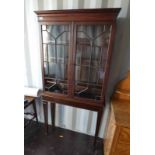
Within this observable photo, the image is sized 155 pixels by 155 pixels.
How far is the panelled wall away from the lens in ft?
5.12

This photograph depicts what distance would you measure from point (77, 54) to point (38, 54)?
794mm

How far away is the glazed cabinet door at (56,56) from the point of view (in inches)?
63.1

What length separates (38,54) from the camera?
203cm

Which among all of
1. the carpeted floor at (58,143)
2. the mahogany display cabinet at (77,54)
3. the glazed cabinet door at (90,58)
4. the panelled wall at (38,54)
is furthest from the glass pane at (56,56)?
the carpeted floor at (58,143)

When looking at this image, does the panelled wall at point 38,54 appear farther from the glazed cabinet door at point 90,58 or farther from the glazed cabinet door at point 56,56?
the glazed cabinet door at point 56,56

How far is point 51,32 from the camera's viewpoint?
1638 mm

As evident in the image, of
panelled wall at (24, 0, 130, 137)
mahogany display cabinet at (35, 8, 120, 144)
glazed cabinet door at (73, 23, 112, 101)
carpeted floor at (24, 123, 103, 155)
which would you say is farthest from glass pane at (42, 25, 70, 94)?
carpeted floor at (24, 123, 103, 155)

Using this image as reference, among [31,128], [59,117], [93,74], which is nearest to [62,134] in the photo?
[59,117]

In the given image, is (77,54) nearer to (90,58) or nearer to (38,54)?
(90,58)
